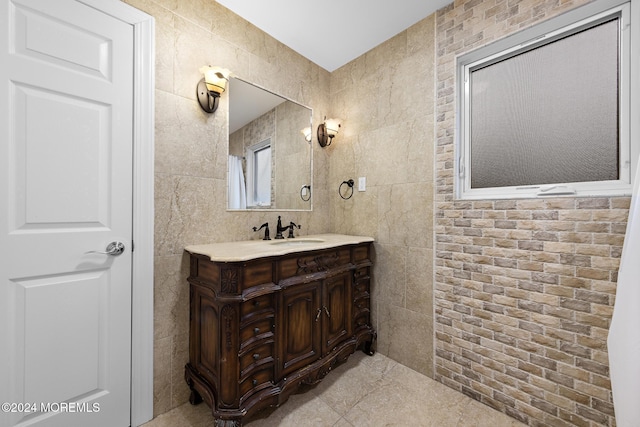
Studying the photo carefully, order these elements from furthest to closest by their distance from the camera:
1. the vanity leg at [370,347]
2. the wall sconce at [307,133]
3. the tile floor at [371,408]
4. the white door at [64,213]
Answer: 1. the wall sconce at [307,133]
2. the vanity leg at [370,347]
3. the tile floor at [371,408]
4. the white door at [64,213]

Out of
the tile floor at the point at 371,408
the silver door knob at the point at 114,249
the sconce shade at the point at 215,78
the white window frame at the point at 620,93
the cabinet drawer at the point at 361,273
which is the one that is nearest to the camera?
the white window frame at the point at 620,93

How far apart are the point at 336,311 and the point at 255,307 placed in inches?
27.5

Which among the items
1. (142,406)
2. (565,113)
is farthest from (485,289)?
(142,406)

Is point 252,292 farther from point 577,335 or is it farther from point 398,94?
point 398,94

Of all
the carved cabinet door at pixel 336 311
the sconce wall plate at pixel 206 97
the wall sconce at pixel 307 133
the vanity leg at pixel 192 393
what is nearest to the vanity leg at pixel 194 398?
the vanity leg at pixel 192 393

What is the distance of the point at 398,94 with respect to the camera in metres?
2.09

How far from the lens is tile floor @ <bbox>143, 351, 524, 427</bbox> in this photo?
1.49 meters

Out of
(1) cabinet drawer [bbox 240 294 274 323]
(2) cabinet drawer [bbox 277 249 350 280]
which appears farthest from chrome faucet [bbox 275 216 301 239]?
(1) cabinet drawer [bbox 240 294 274 323]

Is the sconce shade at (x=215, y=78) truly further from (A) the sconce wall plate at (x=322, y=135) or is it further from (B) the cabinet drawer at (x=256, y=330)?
(B) the cabinet drawer at (x=256, y=330)

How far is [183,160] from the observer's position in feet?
5.34

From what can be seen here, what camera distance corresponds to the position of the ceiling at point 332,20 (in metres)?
1.78

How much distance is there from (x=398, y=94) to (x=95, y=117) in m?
2.01

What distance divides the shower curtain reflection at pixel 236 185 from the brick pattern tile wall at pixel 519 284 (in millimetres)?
1429

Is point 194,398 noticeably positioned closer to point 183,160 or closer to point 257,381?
point 257,381
